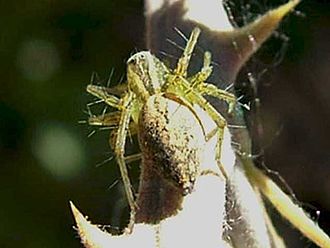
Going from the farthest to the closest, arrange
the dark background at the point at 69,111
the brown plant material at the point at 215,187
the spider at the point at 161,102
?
the dark background at the point at 69,111
the spider at the point at 161,102
the brown plant material at the point at 215,187

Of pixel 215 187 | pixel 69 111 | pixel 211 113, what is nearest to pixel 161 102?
pixel 211 113

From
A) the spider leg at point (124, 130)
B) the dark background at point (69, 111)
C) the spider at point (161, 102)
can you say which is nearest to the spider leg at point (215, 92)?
the spider at point (161, 102)

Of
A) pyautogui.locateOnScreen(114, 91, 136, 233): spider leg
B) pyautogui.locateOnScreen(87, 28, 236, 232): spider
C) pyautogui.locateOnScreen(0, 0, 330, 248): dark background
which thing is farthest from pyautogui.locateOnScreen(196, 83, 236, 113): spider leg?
pyautogui.locateOnScreen(0, 0, 330, 248): dark background

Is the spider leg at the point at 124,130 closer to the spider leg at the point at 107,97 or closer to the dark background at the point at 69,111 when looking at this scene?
the spider leg at the point at 107,97

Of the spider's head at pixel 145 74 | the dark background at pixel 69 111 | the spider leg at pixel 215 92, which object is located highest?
the spider's head at pixel 145 74

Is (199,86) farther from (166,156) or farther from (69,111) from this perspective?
(69,111)

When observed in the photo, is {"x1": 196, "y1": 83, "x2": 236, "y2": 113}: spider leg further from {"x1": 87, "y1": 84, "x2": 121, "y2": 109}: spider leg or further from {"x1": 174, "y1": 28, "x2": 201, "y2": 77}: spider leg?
{"x1": 87, "y1": 84, "x2": 121, "y2": 109}: spider leg
